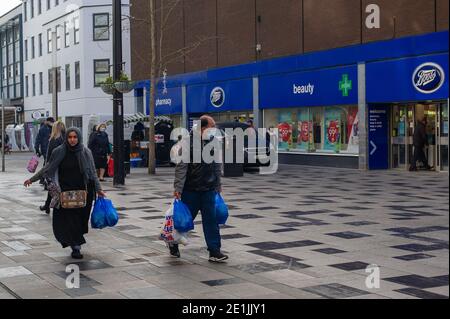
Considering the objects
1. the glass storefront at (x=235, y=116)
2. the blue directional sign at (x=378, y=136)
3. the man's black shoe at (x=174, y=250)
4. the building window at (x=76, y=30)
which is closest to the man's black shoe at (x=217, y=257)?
the man's black shoe at (x=174, y=250)

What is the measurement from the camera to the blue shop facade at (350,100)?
20297mm

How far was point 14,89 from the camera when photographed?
204ft

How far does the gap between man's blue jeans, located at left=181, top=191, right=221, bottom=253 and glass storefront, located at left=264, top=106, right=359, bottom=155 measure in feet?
53.1

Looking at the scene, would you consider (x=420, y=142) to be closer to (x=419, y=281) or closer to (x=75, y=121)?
(x=419, y=281)

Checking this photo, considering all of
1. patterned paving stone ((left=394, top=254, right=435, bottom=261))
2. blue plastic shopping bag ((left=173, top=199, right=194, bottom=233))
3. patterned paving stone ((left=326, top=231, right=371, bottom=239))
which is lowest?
patterned paving stone ((left=394, top=254, right=435, bottom=261))

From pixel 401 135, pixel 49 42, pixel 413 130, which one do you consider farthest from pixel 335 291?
pixel 49 42

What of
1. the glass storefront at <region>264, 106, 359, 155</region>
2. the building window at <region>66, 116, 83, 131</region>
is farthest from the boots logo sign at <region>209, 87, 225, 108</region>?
the building window at <region>66, 116, 83, 131</region>

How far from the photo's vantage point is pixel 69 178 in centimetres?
808

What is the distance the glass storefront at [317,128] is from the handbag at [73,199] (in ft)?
53.7

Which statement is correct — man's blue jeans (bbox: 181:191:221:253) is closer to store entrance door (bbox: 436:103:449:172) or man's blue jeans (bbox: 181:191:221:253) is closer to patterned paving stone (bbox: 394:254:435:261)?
patterned paving stone (bbox: 394:254:435:261)

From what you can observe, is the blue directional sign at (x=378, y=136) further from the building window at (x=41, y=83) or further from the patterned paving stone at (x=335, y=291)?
the building window at (x=41, y=83)

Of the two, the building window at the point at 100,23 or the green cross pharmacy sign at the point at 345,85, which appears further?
the building window at the point at 100,23

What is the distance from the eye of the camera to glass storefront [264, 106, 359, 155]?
77.5 feet
